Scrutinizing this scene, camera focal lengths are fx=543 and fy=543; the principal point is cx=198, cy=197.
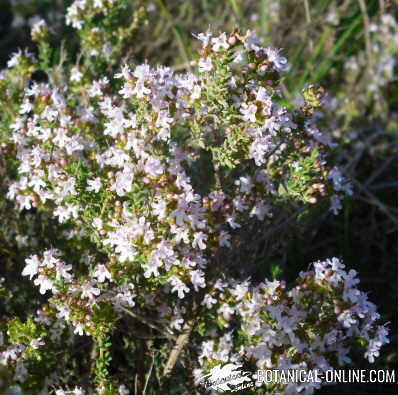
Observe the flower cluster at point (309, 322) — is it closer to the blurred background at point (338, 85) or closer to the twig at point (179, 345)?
the twig at point (179, 345)

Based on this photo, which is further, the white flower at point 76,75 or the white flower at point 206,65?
the white flower at point 76,75

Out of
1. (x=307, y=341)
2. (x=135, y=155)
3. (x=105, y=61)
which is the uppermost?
(x=105, y=61)

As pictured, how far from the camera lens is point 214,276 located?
2.32 m

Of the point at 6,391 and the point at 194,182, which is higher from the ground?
the point at 194,182

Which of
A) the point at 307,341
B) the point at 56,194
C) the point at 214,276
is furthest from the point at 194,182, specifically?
the point at 307,341

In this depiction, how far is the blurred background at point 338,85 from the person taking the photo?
3.42 meters

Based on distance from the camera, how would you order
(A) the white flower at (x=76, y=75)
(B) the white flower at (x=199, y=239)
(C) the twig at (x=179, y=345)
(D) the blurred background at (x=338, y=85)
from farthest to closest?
(D) the blurred background at (x=338, y=85) < (A) the white flower at (x=76, y=75) < (C) the twig at (x=179, y=345) < (B) the white flower at (x=199, y=239)

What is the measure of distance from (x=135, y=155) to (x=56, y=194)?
1.25 feet

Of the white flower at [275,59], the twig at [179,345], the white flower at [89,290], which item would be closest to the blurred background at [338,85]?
the twig at [179,345]

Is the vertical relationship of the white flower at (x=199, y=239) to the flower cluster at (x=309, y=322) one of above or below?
above

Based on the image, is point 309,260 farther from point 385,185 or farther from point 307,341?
point 307,341

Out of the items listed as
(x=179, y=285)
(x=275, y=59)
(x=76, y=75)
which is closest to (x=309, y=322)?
(x=179, y=285)

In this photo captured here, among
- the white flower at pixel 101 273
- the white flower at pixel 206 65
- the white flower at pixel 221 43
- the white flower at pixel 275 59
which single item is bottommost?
the white flower at pixel 101 273

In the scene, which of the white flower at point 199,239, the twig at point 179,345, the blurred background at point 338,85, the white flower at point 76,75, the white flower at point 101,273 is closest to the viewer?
the white flower at point 199,239
